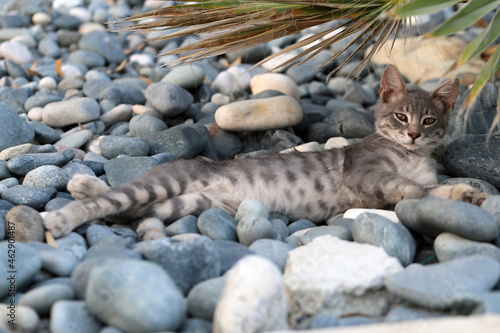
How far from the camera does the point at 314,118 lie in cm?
564

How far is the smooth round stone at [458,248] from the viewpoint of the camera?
250 cm

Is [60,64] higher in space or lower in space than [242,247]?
higher

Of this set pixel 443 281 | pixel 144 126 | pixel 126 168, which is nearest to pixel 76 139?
pixel 144 126

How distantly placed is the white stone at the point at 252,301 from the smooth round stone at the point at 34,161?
2.50 meters

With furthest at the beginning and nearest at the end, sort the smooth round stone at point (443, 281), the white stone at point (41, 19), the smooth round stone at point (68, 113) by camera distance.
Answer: the white stone at point (41, 19)
the smooth round stone at point (68, 113)
the smooth round stone at point (443, 281)

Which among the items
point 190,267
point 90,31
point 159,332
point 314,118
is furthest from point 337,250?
point 90,31

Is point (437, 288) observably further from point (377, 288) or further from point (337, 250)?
point (337, 250)

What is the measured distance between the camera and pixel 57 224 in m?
2.80

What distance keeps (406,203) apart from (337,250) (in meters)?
0.64

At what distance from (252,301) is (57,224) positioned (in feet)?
4.79

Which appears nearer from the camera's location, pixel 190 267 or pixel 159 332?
pixel 159 332

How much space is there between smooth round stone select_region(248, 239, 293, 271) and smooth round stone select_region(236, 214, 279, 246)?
0.10 m

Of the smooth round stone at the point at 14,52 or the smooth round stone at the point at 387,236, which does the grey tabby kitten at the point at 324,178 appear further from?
the smooth round stone at the point at 14,52

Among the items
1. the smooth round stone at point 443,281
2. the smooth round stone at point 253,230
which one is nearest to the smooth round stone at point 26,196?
the smooth round stone at point 253,230
